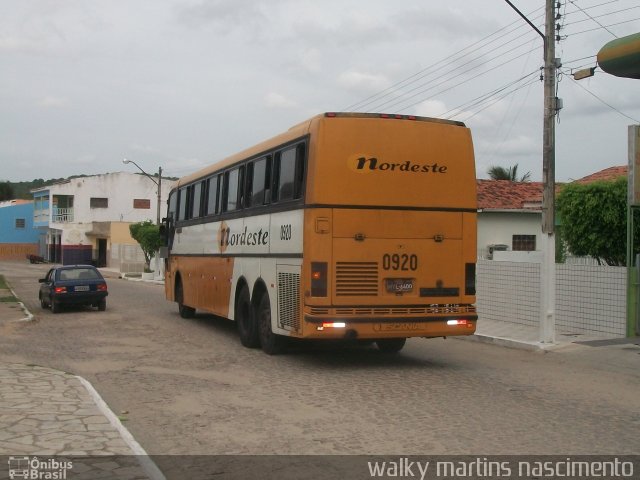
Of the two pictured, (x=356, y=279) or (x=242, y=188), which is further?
(x=242, y=188)

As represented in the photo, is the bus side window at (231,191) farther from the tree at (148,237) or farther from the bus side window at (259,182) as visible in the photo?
the tree at (148,237)

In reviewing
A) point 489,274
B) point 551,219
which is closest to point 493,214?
point 489,274

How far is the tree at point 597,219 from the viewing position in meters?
16.4

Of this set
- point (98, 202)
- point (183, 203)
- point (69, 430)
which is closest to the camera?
point (69, 430)

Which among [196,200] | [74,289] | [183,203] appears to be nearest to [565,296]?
[196,200]

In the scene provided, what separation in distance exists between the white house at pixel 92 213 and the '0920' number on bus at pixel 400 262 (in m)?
60.0

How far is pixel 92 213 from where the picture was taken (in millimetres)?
78375

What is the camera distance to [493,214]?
102 ft

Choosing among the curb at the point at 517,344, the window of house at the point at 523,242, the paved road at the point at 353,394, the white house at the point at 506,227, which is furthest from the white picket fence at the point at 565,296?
the window of house at the point at 523,242

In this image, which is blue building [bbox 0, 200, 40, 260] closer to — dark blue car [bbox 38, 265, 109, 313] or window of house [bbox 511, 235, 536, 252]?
dark blue car [bbox 38, 265, 109, 313]

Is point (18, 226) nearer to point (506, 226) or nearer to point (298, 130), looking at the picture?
point (506, 226)

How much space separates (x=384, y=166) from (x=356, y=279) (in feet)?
5.78

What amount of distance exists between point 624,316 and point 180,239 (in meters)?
11.0

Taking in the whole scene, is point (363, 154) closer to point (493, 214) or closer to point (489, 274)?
point (489, 274)
